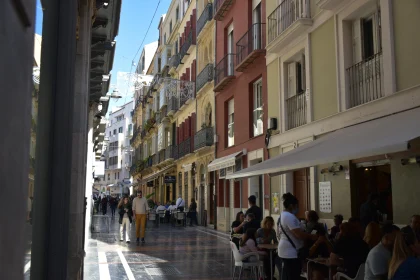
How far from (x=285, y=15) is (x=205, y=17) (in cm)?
1250

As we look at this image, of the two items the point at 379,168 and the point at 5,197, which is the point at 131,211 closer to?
the point at 379,168

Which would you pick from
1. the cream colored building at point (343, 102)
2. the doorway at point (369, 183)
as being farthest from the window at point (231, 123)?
the doorway at point (369, 183)

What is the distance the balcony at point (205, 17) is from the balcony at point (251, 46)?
662cm

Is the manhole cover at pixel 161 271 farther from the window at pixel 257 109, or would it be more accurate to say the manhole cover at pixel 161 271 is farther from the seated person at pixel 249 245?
the window at pixel 257 109

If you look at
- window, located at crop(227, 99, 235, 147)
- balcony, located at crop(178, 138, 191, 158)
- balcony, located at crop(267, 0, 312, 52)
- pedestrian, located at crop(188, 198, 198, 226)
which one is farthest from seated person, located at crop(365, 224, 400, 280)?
balcony, located at crop(178, 138, 191, 158)

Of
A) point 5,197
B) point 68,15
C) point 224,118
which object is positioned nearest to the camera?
point 5,197

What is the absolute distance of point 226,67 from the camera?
2212 centimetres

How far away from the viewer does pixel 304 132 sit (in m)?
13.7

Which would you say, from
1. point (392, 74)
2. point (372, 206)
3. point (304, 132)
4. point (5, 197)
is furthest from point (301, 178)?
point (5, 197)

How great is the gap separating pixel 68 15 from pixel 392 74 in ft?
26.2

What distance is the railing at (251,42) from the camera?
18.0 m

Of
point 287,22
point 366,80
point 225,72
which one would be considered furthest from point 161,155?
point 366,80

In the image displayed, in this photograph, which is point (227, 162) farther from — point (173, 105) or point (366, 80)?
point (173, 105)

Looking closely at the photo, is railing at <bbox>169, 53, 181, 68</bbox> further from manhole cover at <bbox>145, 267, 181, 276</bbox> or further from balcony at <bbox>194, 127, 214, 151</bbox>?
manhole cover at <bbox>145, 267, 181, 276</bbox>
